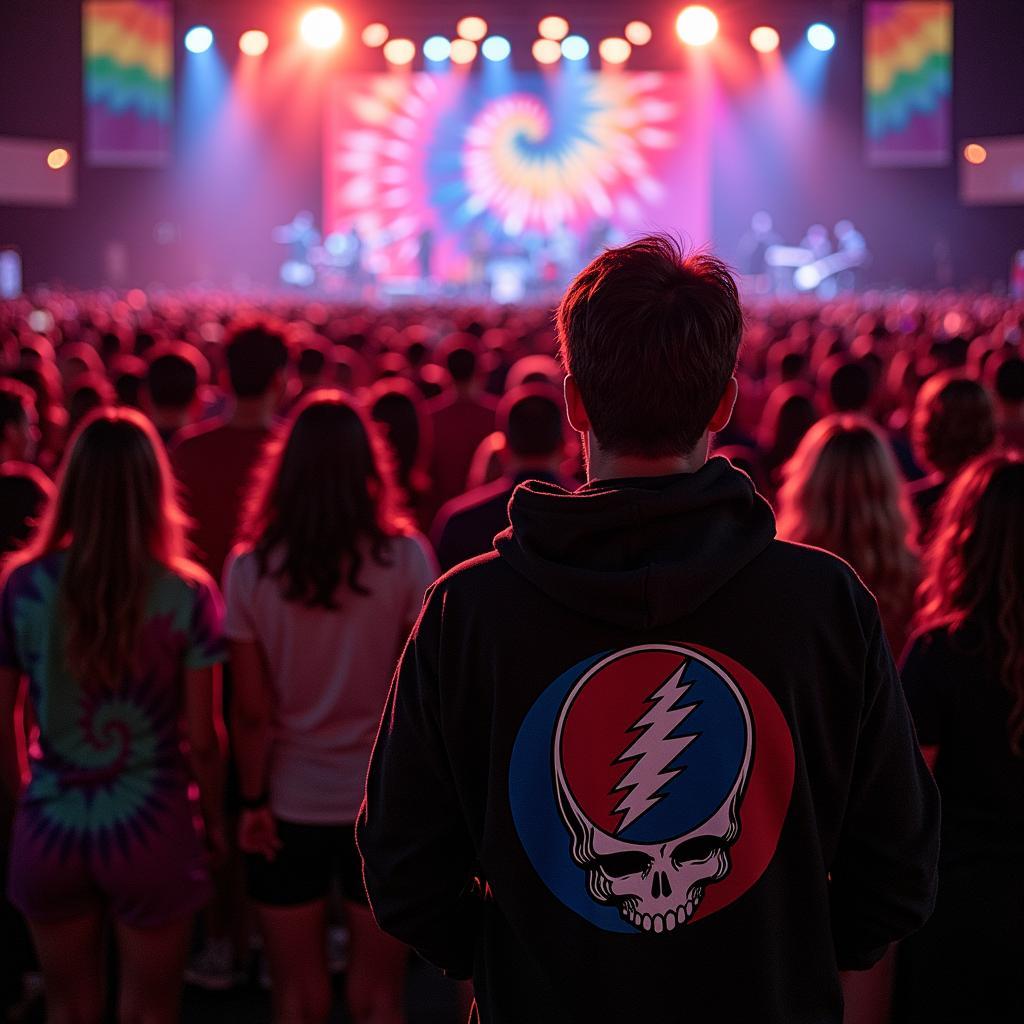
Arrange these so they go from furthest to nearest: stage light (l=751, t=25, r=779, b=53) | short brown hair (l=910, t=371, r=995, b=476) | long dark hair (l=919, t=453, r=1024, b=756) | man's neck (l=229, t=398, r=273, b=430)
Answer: stage light (l=751, t=25, r=779, b=53), man's neck (l=229, t=398, r=273, b=430), short brown hair (l=910, t=371, r=995, b=476), long dark hair (l=919, t=453, r=1024, b=756)

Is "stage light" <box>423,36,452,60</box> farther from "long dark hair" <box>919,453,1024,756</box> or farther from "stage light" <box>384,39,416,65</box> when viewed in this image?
"long dark hair" <box>919,453,1024,756</box>

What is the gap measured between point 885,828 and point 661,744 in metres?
0.29

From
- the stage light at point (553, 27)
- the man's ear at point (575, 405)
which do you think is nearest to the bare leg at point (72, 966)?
the man's ear at point (575, 405)

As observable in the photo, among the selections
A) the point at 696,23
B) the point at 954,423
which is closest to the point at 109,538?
the point at 954,423

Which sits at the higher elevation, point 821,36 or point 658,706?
point 821,36

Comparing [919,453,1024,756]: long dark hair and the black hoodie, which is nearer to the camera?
the black hoodie

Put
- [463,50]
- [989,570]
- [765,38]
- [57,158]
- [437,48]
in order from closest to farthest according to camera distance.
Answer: [989,570] < [57,158] < [765,38] < [437,48] < [463,50]

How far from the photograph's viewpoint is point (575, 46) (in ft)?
74.5

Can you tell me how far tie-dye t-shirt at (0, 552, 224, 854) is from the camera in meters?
2.59

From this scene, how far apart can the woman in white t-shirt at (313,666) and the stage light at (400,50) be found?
847 inches

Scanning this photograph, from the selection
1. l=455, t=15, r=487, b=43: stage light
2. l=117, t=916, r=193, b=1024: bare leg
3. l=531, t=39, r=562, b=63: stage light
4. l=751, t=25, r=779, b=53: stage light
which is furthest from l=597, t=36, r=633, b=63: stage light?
l=117, t=916, r=193, b=1024: bare leg

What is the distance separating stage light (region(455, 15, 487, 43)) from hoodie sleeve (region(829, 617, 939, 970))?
72.3 ft

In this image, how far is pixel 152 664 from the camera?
2.63 metres

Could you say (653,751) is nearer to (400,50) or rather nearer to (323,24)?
(323,24)
